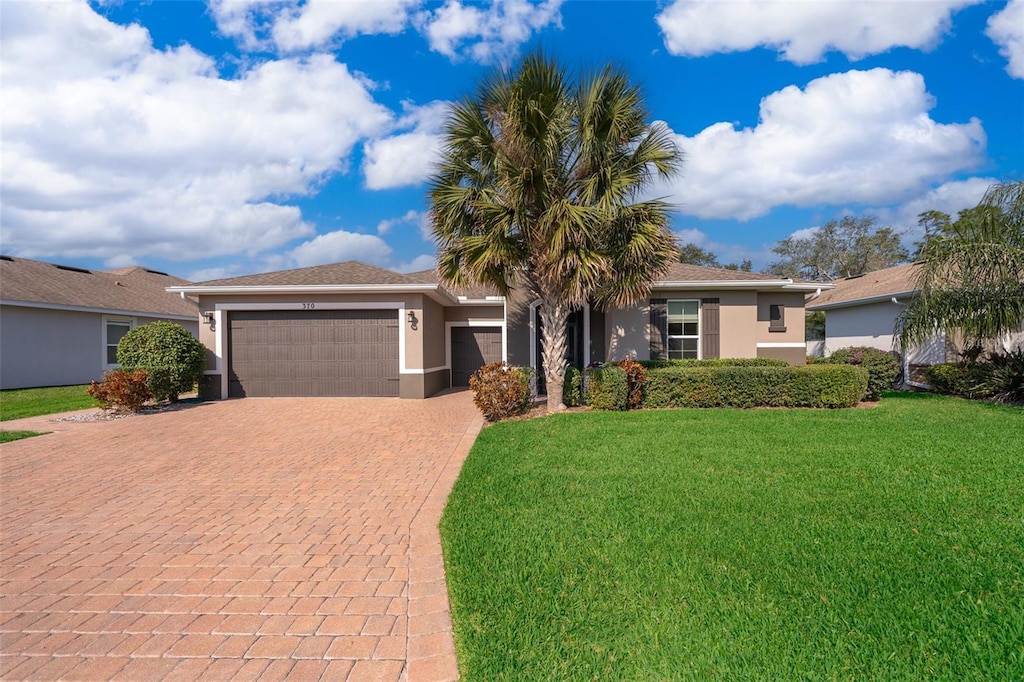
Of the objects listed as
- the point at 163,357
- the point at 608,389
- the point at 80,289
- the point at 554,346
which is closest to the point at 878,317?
the point at 608,389

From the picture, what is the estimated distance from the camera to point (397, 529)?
14.5 ft

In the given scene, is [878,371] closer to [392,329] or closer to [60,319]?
[392,329]

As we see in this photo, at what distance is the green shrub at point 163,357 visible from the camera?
11.7 m

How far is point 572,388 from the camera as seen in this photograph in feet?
34.9

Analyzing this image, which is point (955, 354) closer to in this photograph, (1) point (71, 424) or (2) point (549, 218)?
(2) point (549, 218)

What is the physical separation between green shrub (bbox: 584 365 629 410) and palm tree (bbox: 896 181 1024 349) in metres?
6.94

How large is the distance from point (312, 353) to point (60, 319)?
35.7 ft

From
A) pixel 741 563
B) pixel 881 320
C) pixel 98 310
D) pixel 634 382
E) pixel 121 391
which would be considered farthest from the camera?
pixel 98 310

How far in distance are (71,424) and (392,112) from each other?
10132 mm

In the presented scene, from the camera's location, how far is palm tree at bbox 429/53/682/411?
886cm

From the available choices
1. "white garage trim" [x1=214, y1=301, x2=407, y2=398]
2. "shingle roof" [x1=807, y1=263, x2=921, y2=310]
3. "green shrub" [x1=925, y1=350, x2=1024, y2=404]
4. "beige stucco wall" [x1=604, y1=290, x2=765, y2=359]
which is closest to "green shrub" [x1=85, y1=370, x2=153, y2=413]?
"white garage trim" [x1=214, y1=301, x2=407, y2=398]

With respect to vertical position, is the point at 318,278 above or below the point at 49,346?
above

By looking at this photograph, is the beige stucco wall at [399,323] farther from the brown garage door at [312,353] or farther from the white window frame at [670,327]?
the white window frame at [670,327]

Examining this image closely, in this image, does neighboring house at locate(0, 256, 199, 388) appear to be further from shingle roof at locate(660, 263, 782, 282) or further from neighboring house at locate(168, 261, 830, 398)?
shingle roof at locate(660, 263, 782, 282)
